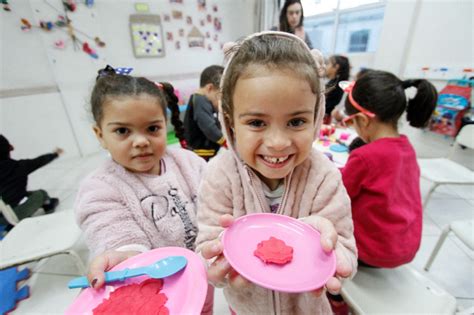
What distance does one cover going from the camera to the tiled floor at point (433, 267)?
1251 millimetres

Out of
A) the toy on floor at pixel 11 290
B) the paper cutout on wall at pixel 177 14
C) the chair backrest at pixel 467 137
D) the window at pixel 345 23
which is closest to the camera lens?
the toy on floor at pixel 11 290

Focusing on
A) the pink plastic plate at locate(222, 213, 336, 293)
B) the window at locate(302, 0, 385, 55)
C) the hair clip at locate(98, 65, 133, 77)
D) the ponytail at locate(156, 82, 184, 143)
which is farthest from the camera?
the window at locate(302, 0, 385, 55)

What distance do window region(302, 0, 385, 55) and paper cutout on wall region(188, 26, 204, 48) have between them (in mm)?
1792

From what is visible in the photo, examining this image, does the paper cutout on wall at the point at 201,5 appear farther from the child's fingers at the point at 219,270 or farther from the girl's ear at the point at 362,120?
the child's fingers at the point at 219,270

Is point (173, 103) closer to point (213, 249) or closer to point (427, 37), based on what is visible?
point (213, 249)

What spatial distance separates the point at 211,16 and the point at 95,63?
2153mm

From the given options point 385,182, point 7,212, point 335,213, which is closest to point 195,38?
point 7,212

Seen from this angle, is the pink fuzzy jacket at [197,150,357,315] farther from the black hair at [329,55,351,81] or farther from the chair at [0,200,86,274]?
the black hair at [329,55,351,81]

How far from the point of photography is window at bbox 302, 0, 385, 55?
3.22 meters

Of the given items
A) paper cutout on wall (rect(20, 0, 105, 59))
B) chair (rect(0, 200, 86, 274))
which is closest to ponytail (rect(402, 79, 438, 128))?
chair (rect(0, 200, 86, 274))

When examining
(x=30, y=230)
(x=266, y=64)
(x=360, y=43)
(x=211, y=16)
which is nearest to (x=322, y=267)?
(x=266, y=64)

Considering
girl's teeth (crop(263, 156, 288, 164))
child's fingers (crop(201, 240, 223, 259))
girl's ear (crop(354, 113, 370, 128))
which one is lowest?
child's fingers (crop(201, 240, 223, 259))

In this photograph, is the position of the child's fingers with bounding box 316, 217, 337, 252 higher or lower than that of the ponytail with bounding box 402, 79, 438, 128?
lower

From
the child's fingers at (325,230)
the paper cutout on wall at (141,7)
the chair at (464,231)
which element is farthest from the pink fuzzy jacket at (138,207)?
the paper cutout on wall at (141,7)
